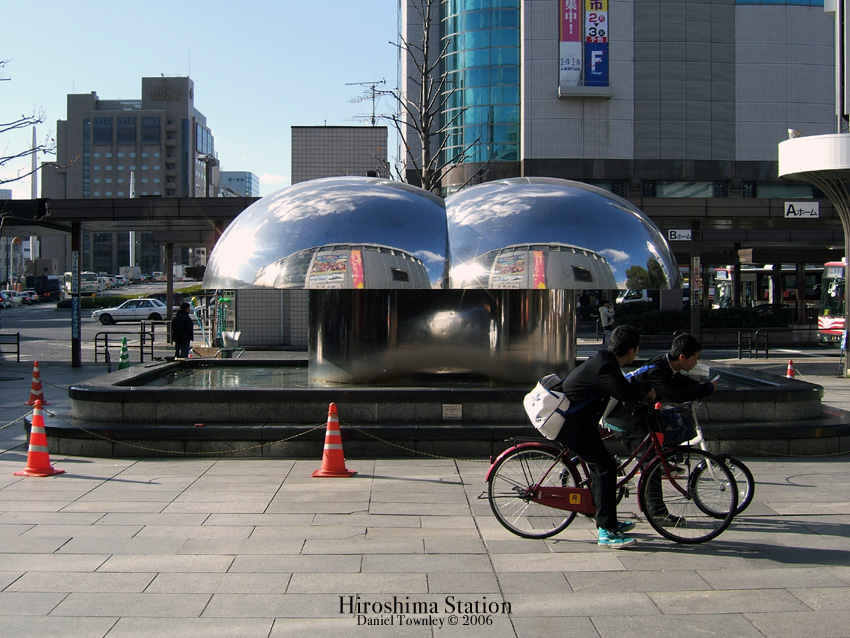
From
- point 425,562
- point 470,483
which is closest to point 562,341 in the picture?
point 470,483

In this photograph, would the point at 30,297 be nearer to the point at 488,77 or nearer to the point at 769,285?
the point at 488,77

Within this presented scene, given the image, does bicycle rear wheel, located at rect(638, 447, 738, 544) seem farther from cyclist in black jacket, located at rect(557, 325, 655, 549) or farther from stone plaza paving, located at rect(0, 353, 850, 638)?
cyclist in black jacket, located at rect(557, 325, 655, 549)

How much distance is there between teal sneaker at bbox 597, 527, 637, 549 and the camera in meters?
6.41

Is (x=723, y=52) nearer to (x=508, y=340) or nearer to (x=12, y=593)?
Answer: (x=508, y=340)

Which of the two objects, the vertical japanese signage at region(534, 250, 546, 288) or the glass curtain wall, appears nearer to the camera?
the vertical japanese signage at region(534, 250, 546, 288)

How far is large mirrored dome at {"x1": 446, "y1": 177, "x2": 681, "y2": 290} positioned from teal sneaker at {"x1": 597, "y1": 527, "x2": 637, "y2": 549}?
14.1 ft

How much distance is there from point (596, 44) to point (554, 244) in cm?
3704

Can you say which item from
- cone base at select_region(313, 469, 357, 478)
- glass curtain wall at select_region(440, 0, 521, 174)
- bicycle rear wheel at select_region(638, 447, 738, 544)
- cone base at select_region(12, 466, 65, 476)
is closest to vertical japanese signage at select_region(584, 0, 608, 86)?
glass curtain wall at select_region(440, 0, 521, 174)

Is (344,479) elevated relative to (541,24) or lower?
lower

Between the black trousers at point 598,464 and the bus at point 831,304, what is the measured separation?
26.1 metres

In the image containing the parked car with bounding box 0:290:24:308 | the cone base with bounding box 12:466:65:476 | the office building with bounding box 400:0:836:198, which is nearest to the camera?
the cone base with bounding box 12:466:65:476

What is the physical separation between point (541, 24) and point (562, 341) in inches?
1410

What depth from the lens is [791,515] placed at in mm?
7398

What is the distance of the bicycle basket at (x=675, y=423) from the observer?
7.08 meters
